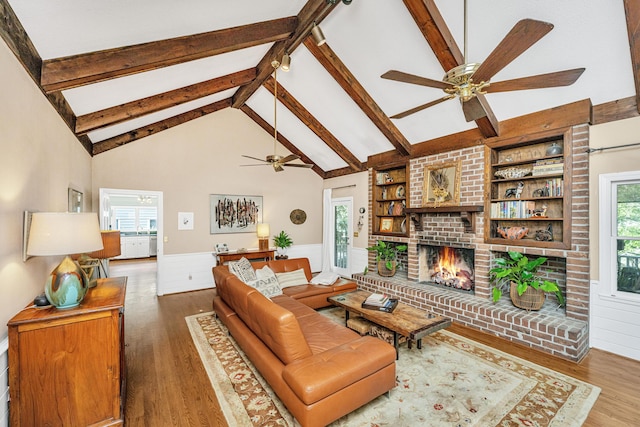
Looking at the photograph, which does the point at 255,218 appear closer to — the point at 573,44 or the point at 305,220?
the point at 305,220

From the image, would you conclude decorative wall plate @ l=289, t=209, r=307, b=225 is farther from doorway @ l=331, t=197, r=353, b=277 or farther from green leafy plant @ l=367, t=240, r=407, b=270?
green leafy plant @ l=367, t=240, r=407, b=270

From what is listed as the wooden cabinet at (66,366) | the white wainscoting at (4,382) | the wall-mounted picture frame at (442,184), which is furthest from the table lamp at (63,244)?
the wall-mounted picture frame at (442,184)

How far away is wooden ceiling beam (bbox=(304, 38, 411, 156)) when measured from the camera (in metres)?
4.02

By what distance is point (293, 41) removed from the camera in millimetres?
3727

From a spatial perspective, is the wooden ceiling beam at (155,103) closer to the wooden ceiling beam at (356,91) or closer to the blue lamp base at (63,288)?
the wooden ceiling beam at (356,91)

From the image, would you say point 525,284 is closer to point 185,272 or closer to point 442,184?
point 442,184

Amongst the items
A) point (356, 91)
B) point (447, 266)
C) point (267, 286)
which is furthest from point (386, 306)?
point (356, 91)

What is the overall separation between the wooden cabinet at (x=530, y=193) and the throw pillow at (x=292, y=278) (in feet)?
9.60

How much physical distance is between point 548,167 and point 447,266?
2.08 metres

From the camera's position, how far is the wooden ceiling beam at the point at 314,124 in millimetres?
5336

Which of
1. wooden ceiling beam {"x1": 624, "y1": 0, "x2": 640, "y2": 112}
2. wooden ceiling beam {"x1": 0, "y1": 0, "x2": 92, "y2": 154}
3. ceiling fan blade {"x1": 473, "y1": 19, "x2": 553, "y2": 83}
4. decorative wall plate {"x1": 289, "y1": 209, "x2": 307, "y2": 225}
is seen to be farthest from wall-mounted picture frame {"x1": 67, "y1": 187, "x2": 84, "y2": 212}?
wooden ceiling beam {"x1": 624, "y1": 0, "x2": 640, "y2": 112}

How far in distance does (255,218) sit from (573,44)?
5941mm

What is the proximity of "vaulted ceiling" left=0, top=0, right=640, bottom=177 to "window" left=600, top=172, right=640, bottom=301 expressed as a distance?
78 cm

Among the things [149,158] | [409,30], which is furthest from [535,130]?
[149,158]
